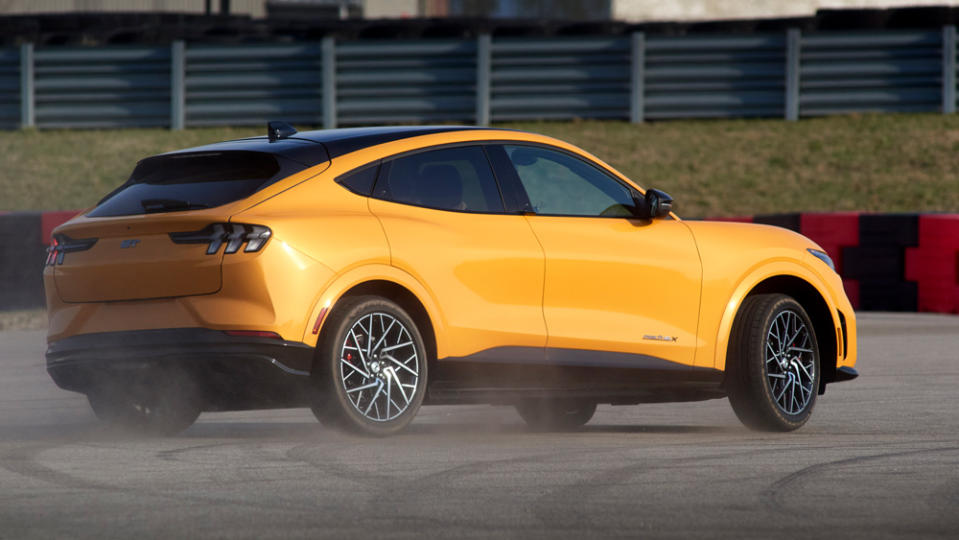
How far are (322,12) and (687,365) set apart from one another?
31015mm

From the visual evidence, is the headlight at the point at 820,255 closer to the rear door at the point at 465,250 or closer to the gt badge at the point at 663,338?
the gt badge at the point at 663,338

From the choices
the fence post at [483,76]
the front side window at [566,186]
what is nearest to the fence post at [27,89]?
the fence post at [483,76]

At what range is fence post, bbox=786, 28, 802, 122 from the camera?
23.5 metres

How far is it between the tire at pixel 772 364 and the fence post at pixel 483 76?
15.1 m

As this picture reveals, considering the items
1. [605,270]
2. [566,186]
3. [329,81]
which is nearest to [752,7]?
[329,81]

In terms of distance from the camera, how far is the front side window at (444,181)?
807 centimetres

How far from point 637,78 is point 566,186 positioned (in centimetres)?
1571

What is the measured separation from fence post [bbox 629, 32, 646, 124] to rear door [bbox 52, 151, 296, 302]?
1612 centimetres

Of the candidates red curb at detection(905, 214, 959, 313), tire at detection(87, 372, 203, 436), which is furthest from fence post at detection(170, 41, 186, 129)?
tire at detection(87, 372, 203, 436)

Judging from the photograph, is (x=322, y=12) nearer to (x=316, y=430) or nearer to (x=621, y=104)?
(x=621, y=104)

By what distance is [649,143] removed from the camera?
2433cm

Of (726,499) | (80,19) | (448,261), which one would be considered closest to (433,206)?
(448,261)

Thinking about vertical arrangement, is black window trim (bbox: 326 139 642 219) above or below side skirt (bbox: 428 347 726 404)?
above

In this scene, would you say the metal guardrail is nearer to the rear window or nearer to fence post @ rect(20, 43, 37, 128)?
fence post @ rect(20, 43, 37, 128)
